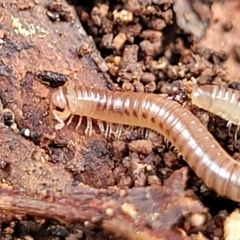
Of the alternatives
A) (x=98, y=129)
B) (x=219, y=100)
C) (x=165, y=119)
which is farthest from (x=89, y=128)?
(x=219, y=100)

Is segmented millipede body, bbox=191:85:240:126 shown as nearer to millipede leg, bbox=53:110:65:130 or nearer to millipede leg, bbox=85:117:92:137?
millipede leg, bbox=85:117:92:137

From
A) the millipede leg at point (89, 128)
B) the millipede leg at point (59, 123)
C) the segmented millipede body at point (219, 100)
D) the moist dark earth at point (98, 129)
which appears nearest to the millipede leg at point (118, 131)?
the moist dark earth at point (98, 129)

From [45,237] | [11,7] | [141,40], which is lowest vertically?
[45,237]

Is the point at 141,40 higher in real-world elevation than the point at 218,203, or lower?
higher

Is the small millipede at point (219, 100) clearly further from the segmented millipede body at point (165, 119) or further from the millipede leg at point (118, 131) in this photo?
the millipede leg at point (118, 131)

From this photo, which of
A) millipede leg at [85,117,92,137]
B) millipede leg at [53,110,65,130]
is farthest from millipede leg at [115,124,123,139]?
millipede leg at [53,110,65,130]

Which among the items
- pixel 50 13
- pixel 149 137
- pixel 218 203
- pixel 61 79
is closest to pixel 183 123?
pixel 149 137

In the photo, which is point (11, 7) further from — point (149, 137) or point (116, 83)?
point (149, 137)
